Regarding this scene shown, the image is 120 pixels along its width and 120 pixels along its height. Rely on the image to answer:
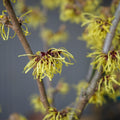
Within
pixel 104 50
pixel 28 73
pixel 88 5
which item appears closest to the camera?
pixel 104 50

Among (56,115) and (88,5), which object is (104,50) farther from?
(88,5)

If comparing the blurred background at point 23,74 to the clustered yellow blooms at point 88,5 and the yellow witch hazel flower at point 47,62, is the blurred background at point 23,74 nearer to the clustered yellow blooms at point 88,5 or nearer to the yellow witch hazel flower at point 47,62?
the clustered yellow blooms at point 88,5

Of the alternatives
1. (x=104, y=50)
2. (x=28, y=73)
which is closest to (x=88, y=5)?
(x=104, y=50)

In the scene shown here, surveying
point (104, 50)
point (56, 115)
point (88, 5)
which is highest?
point (88, 5)

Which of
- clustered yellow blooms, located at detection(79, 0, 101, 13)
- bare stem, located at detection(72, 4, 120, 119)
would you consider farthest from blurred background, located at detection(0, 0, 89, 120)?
bare stem, located at detection(72, 4, 120, 119)

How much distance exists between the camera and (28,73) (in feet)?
4.70

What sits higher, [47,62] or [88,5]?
[88,5]

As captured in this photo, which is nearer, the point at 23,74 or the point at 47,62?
the point at 47,62

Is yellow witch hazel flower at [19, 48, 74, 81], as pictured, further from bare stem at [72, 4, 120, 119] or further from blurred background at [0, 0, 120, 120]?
blurred background at [0, 0, 120, 120]

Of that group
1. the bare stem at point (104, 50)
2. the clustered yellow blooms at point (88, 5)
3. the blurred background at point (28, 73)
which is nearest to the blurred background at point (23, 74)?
the blurred background at point (28, 73)

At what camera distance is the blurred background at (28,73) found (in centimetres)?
148

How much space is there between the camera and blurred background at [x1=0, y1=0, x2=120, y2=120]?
1.48m

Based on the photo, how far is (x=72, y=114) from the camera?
49cm

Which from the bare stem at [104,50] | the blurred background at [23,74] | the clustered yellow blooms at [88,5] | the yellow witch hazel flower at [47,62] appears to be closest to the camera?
the yellow witch hazel flower at [47,62]
